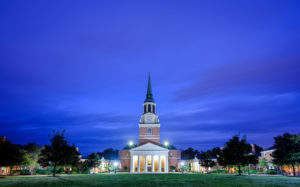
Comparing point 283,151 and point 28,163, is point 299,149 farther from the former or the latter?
point 28,163

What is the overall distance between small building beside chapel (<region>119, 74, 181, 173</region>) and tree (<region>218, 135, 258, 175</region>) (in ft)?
106

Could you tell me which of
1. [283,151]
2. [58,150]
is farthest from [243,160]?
[58,150]

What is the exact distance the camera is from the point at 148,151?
7356cm

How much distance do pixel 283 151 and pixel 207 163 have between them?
29602 millimetres

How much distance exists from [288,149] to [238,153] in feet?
32.3

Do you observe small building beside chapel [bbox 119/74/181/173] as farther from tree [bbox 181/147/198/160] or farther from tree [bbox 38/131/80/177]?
tree [bbox 181/147/198/160]

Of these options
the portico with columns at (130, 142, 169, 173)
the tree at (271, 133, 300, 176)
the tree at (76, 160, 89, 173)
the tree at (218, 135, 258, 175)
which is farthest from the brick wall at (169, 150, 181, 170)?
the tree at (271, 133, 300, 176)

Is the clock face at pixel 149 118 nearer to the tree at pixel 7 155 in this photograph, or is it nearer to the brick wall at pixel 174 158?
the brick wall at pixel 174 158

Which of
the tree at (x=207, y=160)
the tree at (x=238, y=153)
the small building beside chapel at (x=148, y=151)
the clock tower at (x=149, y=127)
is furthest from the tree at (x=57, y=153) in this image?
the tree at (x=207, y=160)

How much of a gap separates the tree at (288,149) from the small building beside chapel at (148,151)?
36787mm

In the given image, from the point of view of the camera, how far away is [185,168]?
8138 centimetres

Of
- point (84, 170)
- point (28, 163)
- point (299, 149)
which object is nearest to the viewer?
point (299, 149)

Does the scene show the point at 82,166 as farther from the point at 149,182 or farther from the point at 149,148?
the point at 149,182

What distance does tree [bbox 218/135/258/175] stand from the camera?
42203mm
